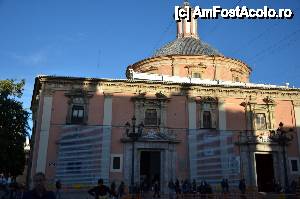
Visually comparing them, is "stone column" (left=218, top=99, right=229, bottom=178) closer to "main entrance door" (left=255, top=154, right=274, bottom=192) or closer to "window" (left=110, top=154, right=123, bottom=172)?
"main entrance door" (left=255, top=154, right=274, bottom=192)

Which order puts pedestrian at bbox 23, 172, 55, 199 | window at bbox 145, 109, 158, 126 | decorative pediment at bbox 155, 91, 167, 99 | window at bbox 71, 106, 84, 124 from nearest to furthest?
pedestrian at bbox 23, 172, 55, 199, window at bbox 71, 106, 84, 124, window at bbox 145, 109, 158, 126, decorative pediment at bbox 155, 91, 167, 99

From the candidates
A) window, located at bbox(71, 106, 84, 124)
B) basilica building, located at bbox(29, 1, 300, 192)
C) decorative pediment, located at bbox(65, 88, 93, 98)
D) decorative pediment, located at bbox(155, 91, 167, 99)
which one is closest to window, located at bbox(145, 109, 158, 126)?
basilica building, located at bbox(29, 1, 300, 192)

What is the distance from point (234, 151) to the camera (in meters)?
25.0

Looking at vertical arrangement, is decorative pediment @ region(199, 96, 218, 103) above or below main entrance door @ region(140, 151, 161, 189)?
above

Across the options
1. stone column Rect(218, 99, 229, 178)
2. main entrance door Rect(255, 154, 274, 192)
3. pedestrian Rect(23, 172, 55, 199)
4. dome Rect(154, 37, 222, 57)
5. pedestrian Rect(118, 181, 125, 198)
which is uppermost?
dome Rect(154, 37, 222, 57)

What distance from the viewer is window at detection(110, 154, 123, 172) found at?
23219 millimetres

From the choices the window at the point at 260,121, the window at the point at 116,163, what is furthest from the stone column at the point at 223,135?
the window at the point at 116,163

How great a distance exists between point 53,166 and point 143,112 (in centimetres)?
677

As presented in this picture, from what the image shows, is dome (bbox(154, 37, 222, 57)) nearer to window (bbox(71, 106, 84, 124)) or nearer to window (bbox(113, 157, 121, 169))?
window (bbox(71, 106, 84, 124))

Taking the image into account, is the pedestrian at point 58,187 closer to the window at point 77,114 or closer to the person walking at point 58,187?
the person walking at point 58,187

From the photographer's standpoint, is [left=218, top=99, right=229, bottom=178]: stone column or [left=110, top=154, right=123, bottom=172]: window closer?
Result: [left=110, top=154, right=123, bottom=172]: window

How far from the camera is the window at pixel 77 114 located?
78.6 feet

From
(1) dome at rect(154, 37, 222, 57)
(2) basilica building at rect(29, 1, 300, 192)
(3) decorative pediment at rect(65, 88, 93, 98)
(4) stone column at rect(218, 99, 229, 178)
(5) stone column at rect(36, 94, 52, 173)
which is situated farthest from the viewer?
(1) dome at rect(154, 37, 222, 57)

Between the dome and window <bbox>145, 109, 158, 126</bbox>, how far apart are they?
25.0 ft
